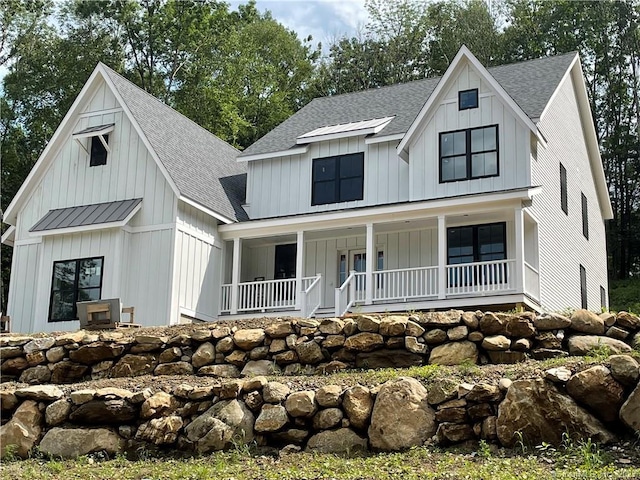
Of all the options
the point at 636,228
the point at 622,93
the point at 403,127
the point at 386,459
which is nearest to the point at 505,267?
the point at 403,127

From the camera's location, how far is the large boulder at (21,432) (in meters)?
12.4

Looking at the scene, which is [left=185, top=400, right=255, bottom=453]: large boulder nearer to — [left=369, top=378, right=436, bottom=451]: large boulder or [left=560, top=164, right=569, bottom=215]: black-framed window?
[left=369, top=378, right=436, bottom=451]: large boulder

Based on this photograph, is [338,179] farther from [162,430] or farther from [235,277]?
[162,430]

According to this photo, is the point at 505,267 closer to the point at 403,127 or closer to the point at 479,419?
the point at 403,127

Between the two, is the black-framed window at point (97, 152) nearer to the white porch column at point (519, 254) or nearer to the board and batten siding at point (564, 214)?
the white porch column at point (519, 254)

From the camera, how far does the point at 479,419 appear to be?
35.8ft

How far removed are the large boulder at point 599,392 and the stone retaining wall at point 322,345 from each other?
207cm

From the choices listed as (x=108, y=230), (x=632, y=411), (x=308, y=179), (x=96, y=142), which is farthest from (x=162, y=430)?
(x=308, y=179)

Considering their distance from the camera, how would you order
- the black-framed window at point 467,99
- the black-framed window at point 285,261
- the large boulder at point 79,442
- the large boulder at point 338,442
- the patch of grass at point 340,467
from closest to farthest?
the patch of grass at point 340,467 → the large boulder at point 338,442 → the large boulder at point 79,442 → the black-framed window at point 467,99 → the black-framed window at point 285,261

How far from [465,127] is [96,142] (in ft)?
31.0

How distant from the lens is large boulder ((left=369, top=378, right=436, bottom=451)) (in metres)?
11.0

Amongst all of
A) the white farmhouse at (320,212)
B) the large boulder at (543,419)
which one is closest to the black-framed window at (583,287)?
the white farmhouse at (320,212)

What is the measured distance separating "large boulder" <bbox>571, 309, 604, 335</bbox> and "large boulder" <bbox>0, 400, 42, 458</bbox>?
8.06m

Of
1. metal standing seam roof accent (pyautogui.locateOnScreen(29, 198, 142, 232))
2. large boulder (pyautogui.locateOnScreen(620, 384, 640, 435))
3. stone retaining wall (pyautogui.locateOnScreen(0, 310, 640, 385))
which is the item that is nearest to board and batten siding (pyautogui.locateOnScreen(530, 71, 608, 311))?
stone retaining wall (pyautogui.locateOnScreen(0, 310, 640, 385))
